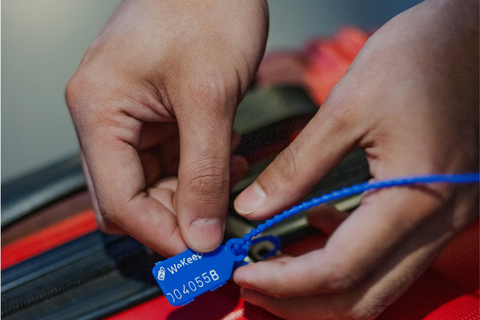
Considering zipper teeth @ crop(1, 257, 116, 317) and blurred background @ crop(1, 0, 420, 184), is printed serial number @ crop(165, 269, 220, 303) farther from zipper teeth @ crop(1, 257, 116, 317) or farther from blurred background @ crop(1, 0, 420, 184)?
blurred background @ crop(1, 0, 420, 184)

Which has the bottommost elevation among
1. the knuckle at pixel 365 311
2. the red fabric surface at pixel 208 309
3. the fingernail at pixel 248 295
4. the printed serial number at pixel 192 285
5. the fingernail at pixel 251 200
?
the red fabric surface at pixel 208 309

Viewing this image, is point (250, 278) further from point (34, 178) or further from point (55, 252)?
point (34, 178)

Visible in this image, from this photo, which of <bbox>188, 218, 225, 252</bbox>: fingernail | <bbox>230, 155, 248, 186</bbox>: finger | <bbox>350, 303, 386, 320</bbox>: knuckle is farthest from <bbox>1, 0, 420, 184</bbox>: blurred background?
<bbox>350, 303, 386, 320</bbox>: knuckle

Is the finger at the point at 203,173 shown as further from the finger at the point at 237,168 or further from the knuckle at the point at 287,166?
the finger at the point at 237,168

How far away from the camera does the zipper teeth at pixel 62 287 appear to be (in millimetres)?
770

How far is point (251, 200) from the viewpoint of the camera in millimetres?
628

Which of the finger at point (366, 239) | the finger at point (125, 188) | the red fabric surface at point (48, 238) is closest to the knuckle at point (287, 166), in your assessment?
the finger at point (366, 239)

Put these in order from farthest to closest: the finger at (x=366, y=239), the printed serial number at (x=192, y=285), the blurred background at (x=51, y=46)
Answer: the blurred background at (x=51, y=46) < the printed serial number at (x=192, y=285) < the finger at (x=366, y=239)

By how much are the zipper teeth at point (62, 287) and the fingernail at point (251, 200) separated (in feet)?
1.07

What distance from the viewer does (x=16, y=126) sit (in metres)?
1.77

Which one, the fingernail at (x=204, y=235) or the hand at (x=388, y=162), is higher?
the hand at (x=388, y=162)

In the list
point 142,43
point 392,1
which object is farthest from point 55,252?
point 392,1

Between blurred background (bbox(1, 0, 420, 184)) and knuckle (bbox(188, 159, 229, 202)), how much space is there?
118 centimetres

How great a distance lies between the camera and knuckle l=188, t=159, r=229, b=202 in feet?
Result: 2.05
